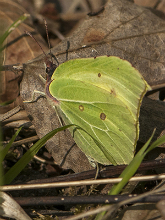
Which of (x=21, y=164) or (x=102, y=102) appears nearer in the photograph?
(x=21, y=164)

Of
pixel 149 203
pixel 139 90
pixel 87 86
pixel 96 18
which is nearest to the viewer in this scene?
pixel 149 203

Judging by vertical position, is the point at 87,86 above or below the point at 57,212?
above

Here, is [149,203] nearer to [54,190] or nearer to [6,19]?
[54,190]

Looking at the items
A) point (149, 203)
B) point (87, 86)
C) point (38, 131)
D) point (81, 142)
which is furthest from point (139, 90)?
point (38, 131)

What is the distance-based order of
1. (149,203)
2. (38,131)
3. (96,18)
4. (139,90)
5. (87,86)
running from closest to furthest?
(149,203) < (139,90) < (87,86) < (38,131) < (96,18)

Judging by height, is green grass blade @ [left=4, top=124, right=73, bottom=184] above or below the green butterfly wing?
below

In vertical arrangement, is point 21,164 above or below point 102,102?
below

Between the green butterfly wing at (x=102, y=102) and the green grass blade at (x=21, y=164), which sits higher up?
the green butterfly wing at (x=102, y=102)

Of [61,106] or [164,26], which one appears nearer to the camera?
[61,106]
